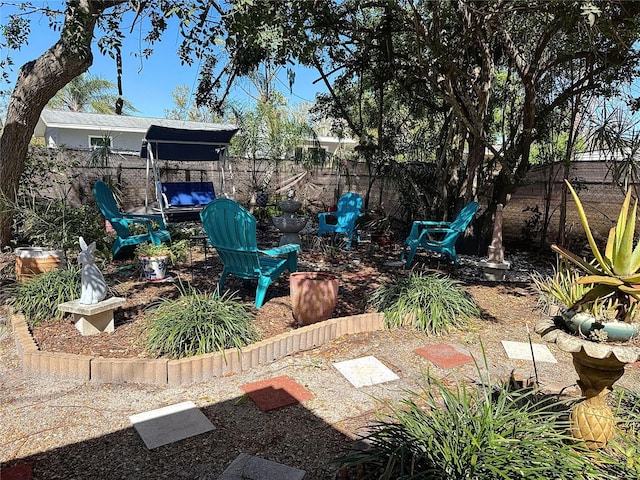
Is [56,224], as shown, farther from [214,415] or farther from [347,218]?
[347,218]

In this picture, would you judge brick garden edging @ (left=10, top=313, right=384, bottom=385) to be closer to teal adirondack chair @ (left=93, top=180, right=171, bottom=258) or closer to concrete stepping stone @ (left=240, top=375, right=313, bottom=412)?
concrete stepping stone @ (left=240, top=375, right=313, bottom=412)

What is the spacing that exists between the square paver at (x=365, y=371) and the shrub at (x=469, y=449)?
86 centimetres

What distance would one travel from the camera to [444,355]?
115 inches

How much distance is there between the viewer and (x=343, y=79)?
8.46 meters

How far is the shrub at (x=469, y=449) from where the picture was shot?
1.39 meters

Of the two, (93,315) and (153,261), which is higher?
(153,261)

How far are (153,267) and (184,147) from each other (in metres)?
4.78

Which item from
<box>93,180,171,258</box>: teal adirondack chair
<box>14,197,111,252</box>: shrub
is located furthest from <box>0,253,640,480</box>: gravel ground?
<box>93,180,171,258</box>: teal adirondack chair

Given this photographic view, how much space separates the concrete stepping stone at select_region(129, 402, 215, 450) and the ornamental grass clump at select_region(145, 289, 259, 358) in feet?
1.51

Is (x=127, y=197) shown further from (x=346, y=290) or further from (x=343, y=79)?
(x=346, y=290)

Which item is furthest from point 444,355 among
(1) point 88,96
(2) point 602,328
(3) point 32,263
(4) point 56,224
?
(1) point 88,96

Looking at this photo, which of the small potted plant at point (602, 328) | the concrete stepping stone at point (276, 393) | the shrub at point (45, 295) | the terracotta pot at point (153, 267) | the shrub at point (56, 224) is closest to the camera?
the small potted plant at point (602, 328)

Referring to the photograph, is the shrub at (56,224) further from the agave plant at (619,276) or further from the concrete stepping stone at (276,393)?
the agave plant at (619,276)


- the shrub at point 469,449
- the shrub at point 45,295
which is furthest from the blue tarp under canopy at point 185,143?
the shrub at point 469,449
